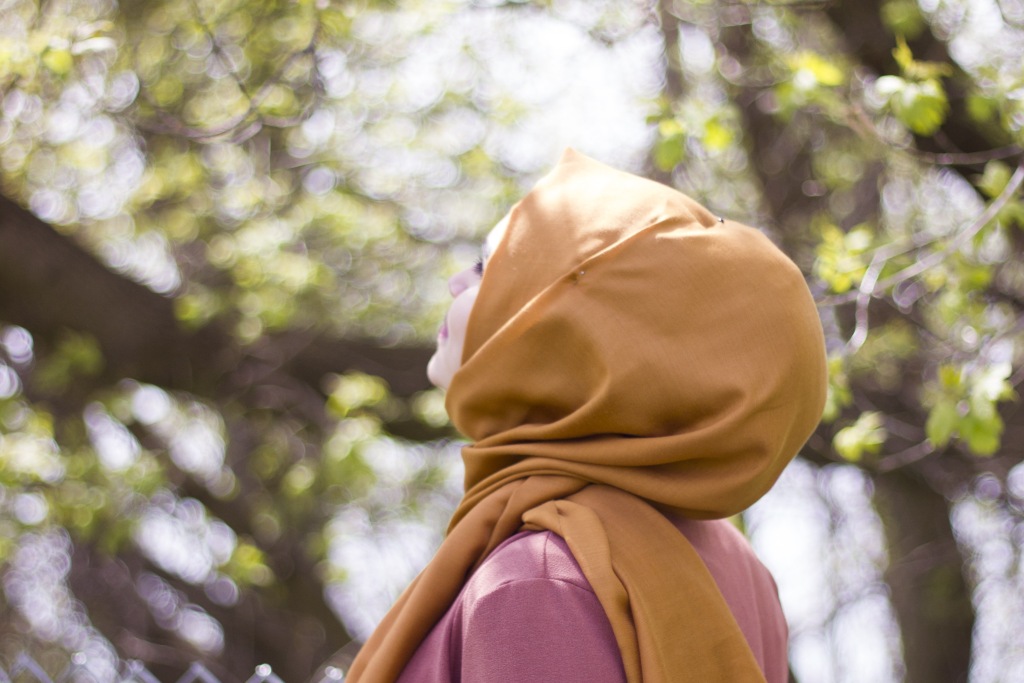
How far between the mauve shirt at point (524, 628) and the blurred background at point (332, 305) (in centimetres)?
239

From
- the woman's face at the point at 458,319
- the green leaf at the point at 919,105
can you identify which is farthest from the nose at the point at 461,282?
the green leaf at the point at 919,105

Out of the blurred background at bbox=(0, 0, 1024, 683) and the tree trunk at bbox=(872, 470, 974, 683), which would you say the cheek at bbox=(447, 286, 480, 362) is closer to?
the blurred background at bbox=(0, 0, 1024, 683)

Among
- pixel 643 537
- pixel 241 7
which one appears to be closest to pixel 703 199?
pixel 241 7

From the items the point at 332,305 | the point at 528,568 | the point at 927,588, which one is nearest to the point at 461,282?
the point at 528,568

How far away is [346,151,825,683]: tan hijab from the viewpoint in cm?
143

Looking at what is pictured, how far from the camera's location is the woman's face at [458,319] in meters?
1.71

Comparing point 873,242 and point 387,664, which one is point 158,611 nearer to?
point 873,242

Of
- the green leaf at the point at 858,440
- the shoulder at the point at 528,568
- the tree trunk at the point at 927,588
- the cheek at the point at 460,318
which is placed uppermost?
the cheek at the point at 460,318

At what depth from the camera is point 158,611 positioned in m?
5.96

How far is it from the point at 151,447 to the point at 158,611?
4.57 feet

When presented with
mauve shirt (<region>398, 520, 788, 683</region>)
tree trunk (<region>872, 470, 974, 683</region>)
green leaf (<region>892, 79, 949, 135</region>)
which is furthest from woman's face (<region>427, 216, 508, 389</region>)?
tree trunk (<region>872, 470, 974, 683</region>)

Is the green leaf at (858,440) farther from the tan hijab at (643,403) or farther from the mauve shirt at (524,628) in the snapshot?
the mauve shirt at (524,628)

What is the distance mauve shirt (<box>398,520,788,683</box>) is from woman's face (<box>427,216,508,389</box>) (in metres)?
0.37

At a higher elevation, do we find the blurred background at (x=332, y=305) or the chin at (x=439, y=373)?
the chin at (x=439, y=373)
